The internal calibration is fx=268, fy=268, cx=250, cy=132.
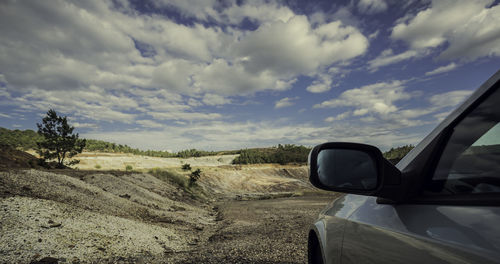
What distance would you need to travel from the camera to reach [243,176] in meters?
36.3

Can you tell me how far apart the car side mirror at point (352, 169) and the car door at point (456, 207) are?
135mm

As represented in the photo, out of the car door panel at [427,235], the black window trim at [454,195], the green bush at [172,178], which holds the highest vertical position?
the black window trim at [454,195]

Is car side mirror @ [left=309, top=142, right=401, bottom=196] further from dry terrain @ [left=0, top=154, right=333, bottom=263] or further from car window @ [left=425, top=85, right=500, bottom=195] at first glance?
dry terrain @ [left=0, top=154, right=333, bottom=263]

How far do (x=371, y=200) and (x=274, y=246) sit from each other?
5595 millimetres

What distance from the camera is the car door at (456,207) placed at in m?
0.75

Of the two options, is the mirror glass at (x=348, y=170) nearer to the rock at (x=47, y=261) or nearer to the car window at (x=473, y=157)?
the car window at (x=473, y=157)

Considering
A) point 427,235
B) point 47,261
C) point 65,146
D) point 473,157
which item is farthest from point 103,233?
point 65,146

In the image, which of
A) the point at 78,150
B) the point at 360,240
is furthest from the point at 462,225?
the point at 78,150

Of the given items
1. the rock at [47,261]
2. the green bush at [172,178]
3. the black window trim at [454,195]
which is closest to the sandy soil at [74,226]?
the rock at [47,261]

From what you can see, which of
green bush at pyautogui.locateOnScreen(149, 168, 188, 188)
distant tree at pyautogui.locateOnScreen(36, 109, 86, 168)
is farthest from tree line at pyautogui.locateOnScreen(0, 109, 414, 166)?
green bush at pyautogui.locateOnScreen(149, 168, 188, 188)

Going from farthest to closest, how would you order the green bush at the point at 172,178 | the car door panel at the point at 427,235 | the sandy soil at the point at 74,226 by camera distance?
the green bush at the point at 172,178
the sandy soil at the point at 74,226
the car door panel at the point at 427,235

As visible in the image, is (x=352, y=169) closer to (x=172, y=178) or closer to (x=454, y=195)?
(x=454, y=195)

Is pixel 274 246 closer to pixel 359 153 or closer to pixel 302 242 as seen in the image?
pixel 302 242

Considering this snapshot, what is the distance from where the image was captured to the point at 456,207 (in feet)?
2.86
